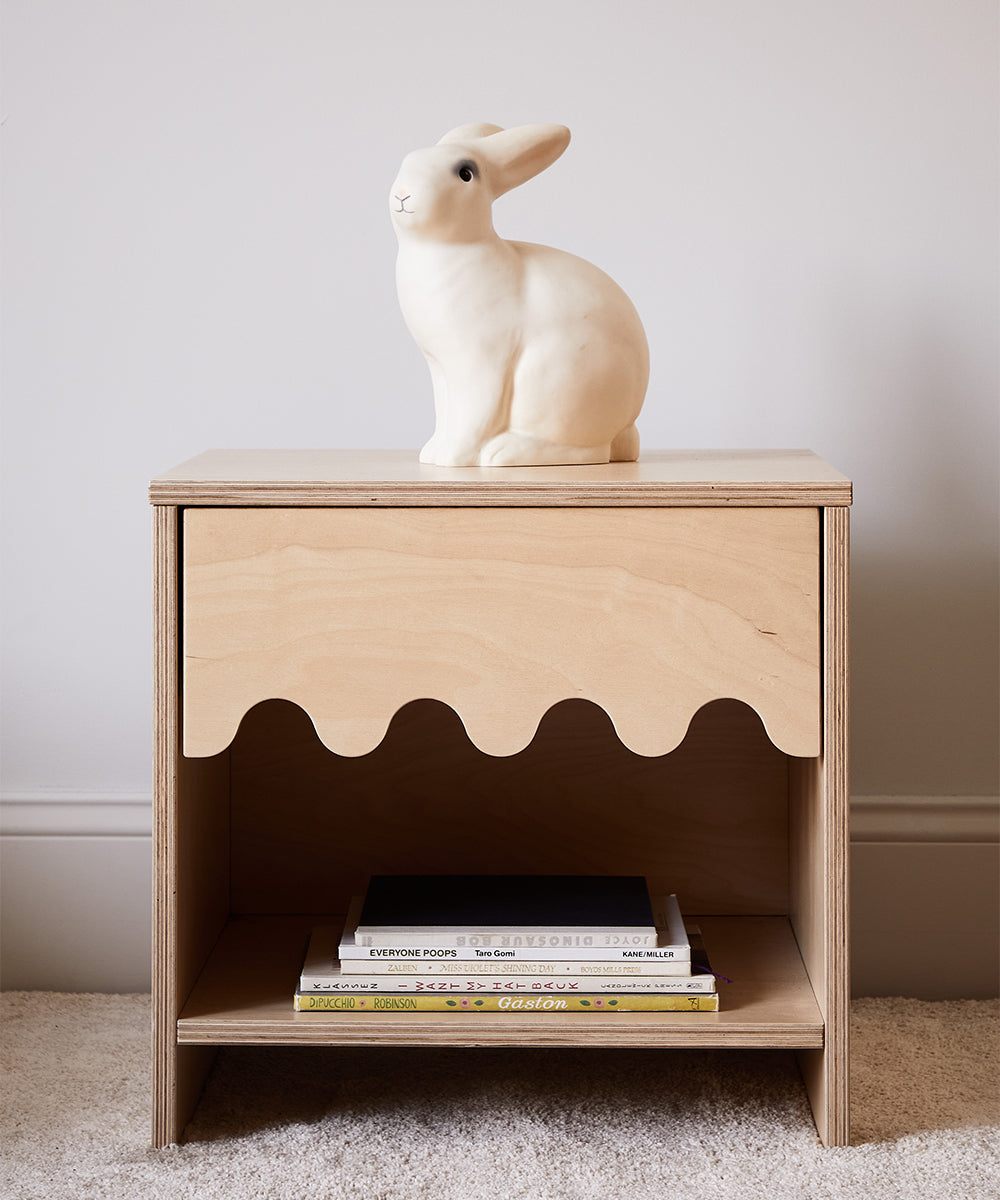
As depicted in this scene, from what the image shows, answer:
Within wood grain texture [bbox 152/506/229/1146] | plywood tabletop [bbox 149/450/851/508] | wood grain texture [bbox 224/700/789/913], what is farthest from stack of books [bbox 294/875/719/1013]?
plywood tabletop [bbox 149/450/851/508]

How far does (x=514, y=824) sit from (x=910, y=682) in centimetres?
47

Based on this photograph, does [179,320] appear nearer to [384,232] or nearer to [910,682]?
[384,232]

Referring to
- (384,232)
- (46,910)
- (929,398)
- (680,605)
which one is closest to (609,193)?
(384,232)

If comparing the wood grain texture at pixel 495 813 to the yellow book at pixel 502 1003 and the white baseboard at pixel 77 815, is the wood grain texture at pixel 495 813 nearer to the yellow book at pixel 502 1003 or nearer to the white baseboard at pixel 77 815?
the white baseboard at pixel 77 815

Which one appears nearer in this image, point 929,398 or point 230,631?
point 230,631

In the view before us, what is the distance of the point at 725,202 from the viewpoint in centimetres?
133

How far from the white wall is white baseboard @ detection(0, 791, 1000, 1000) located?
0.03 metres

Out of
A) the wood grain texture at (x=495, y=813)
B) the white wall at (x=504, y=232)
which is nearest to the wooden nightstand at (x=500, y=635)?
the wood grain texture at (x=495, y=813)

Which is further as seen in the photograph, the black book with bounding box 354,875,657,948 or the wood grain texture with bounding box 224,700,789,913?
the wood grain texture with bounding box 224,700,789,913

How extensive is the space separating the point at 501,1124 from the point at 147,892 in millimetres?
530

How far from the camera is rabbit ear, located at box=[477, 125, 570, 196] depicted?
1056 mm

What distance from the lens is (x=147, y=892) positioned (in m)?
1.38

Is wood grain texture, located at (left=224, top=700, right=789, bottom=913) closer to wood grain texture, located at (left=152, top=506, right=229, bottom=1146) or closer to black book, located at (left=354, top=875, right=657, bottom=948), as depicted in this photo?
black book, located at (left=354, top=875, right=657, bottom=948)

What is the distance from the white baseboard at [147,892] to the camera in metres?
1.36
